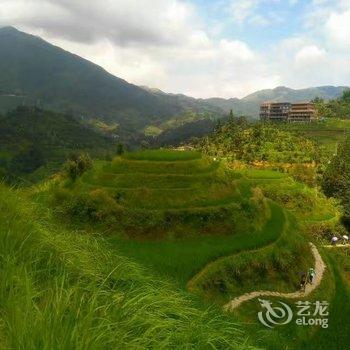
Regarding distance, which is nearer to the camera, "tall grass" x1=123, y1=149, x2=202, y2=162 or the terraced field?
the terraced field

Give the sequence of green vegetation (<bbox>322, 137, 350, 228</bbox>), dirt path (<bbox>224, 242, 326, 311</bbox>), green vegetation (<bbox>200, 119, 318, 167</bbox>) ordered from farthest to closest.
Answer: green vegetation (<bbox>200, 119, 318, 167</bbox>) < green vegetation (<bbox>322, 137, 350, 228</bbox>) < dirt path (<bbox>224, 242, 326, 311</bbox>)

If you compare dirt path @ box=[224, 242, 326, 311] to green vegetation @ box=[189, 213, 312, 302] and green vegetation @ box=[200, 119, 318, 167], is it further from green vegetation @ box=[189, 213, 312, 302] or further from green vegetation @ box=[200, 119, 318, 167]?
green vegetation @ box=[200, 119, 318, 167]

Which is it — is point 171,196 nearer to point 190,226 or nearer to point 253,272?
point 190,226

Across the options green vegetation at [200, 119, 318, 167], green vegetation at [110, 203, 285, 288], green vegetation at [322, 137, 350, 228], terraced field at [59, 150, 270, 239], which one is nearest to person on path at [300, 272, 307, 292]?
green vegetation at [110, 203, 285, 288]

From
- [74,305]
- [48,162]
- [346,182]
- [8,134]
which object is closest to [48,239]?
[74,305]

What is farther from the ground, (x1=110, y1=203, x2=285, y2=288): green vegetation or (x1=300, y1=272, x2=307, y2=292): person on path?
(x1=110, y1=203, x2=285, y2=288): green vegetation

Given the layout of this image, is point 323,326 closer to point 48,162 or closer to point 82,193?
point 82,193

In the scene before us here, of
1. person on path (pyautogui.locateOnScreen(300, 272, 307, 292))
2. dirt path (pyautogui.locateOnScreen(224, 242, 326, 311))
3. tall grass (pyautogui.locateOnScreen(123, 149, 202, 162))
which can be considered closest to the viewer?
dirt path (pyautogui.locateOnScreen(224, 242, 326, 311))

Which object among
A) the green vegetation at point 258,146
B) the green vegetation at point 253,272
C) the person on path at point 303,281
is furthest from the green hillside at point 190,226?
the green vegetation at point 258,146

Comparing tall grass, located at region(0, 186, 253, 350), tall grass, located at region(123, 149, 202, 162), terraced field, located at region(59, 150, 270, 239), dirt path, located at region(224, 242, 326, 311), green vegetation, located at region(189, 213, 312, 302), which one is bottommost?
dirt path, located at region(224, 242, 326, 311)

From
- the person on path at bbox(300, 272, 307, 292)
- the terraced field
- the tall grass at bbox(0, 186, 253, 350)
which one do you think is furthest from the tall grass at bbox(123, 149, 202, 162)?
the tall grass at bbox(0, 186, 253, 350)
